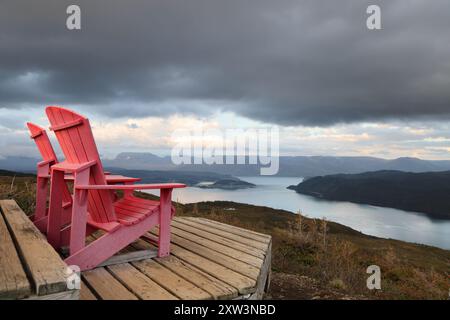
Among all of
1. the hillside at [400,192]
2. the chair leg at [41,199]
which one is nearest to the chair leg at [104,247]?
the chair leg at [41,199]

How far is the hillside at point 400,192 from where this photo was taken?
137000 millimetres

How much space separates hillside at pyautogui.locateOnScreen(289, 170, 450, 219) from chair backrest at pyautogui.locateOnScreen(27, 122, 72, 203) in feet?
461

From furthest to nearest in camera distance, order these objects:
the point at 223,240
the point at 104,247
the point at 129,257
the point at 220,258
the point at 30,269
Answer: the point at 223,240 < the point at 220,258 < the point at 129,257 < the point at 104,247 < the point at 30,269

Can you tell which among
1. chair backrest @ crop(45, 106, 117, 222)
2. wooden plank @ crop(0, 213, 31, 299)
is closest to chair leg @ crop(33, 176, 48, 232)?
chair backrest @ crop(45, 106, 117, 222)

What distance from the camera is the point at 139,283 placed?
9.06 feet

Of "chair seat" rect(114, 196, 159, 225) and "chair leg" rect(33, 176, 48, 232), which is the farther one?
"chair leg" rect(33, 176, 48, 232)

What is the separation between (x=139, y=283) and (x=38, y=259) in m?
0.91

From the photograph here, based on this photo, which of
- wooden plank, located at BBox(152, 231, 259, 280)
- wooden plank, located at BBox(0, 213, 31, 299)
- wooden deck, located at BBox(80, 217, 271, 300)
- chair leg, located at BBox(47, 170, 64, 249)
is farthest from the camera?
chair leg, located at BBox(47, 170, 64, 249)

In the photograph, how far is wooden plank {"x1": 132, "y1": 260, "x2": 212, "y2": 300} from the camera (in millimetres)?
2514

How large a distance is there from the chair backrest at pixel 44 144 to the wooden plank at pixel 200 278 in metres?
1.73

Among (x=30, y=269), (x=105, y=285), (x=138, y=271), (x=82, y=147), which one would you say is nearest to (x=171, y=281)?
(x=138, y=271)

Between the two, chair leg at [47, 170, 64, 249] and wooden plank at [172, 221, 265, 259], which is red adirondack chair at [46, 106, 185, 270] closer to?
chair leg at [47, 170, 64, 249]

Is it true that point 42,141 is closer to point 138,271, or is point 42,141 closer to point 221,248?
point 138,271

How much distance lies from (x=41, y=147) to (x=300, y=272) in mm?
5047
